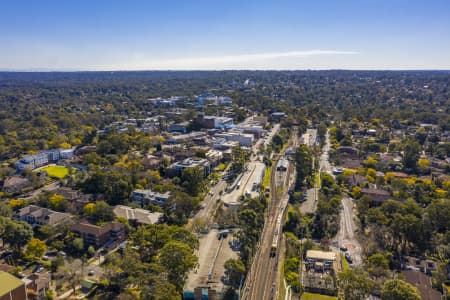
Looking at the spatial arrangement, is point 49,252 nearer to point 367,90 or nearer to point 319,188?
point 319,188

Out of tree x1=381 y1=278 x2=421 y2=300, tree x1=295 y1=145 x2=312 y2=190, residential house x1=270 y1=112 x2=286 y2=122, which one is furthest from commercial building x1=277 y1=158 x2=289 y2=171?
residential house x1=270 y1=112 x2=286 y2=122

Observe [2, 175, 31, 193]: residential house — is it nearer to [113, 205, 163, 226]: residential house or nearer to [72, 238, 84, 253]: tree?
[113, 205, 163, 226]: residential house

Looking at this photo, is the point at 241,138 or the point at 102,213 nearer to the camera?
the point at 102,213

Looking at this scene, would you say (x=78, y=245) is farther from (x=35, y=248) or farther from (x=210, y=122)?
(x=210, y=122)

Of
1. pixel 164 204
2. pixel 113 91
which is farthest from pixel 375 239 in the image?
pixel 113 91

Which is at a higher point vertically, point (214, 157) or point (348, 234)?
point (214, 157)

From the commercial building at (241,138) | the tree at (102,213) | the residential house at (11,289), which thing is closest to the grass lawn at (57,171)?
the tree at (102,213)

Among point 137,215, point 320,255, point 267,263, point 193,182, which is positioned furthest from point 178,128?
point 320,255
